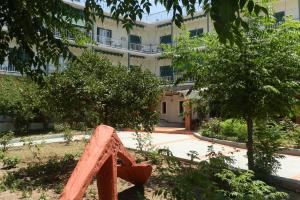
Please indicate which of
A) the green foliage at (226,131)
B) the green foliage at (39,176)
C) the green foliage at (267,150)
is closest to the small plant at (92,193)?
the green foliage at (39,176)

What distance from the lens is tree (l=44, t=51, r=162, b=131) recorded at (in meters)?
11.3

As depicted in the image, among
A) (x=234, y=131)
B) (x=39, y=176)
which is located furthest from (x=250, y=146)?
(x=234, y=131)

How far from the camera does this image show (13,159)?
11.5 meters

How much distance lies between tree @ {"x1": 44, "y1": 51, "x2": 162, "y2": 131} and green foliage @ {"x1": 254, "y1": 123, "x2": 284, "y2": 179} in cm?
411

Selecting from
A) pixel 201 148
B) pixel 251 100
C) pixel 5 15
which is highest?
pixel 5 15

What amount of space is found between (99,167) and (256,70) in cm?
480

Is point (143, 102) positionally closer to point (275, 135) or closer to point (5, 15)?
point (275, 135)

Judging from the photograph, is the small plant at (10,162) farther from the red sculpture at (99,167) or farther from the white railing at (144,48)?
the white railing at (144,48)

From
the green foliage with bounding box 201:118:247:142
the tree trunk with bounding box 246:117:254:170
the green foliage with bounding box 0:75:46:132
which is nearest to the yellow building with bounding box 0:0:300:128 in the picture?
the green foliage with bounding box 0:75:46:132

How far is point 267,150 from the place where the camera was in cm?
871

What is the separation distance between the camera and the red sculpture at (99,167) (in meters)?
3.72

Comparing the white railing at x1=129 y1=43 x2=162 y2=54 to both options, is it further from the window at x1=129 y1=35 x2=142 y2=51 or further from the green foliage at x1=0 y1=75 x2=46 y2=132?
the green foliage at x1=0 y1=75 x2=46 y2=132

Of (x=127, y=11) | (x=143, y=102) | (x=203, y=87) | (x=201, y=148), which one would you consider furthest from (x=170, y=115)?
(x=127, y=11)

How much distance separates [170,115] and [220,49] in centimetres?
2615
